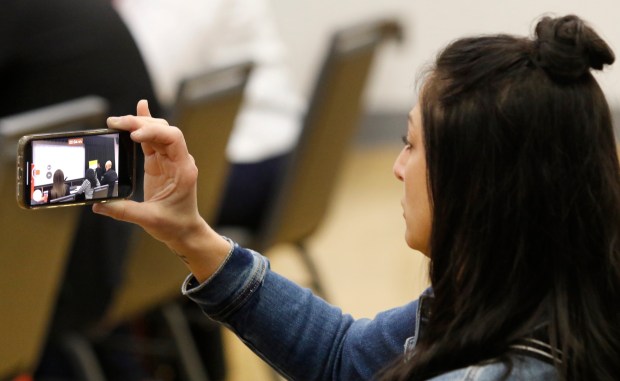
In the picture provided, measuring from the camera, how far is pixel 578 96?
1.24 m

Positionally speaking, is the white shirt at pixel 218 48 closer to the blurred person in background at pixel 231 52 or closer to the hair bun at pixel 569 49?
the blurred person in background at pixel 231 52

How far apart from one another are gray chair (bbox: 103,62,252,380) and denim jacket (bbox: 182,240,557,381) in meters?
1.10

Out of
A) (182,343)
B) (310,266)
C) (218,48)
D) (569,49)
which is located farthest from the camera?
(218,48)

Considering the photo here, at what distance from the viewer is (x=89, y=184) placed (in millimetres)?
1326

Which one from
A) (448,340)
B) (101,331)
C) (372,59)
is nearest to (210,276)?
(448,340)

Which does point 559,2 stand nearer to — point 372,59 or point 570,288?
point 372,59

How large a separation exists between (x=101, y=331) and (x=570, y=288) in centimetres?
163

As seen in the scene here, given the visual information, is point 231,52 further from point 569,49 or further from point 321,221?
point 569,49

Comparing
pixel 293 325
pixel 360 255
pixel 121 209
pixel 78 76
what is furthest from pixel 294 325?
pixel 360 255

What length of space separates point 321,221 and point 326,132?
32 centimetres

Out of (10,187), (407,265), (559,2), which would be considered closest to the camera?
(10,187)

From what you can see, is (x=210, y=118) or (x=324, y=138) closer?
(x=210, y=118)

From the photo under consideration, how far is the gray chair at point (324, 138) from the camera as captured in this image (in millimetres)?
2893

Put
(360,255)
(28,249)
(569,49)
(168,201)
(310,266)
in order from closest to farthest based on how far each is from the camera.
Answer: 1. (569,49)
2. (168,201)
3. (28,249)
4. (310,266)
5. (360,255)
